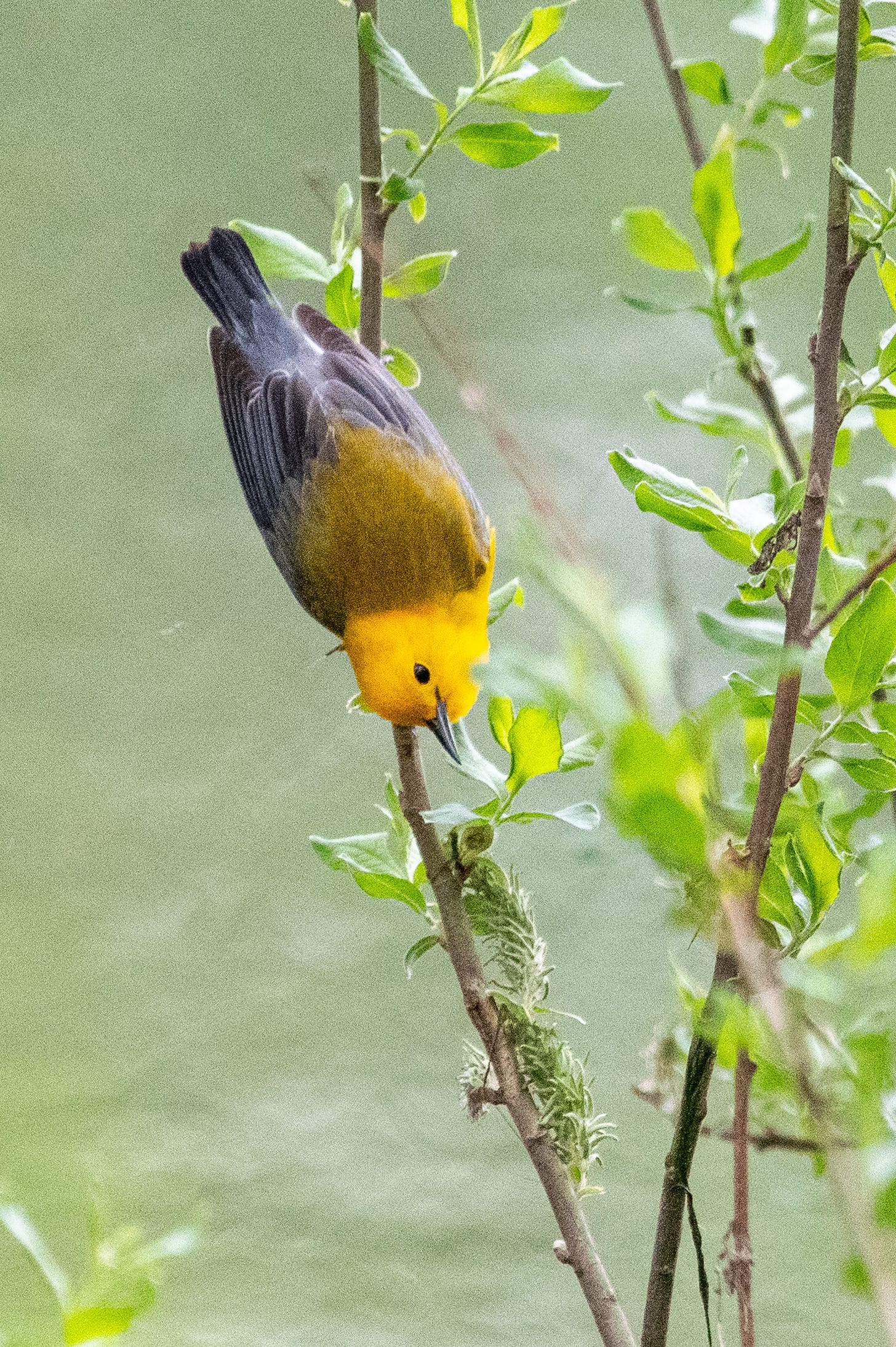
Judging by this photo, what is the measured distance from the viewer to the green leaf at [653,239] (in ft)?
1.26

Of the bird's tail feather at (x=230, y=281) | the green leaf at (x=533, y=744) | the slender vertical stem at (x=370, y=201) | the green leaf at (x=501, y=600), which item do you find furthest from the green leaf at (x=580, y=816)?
the bird's tail feather at (x=230, y=281)

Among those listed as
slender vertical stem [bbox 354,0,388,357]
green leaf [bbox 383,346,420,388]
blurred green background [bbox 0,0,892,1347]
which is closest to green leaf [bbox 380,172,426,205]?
slender vertical stem [bbox 354,0,388,357]

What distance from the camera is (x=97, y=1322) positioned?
0.26 metres

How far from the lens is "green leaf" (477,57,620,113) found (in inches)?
19.7

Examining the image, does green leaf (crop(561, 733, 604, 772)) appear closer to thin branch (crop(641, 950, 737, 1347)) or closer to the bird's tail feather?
thin branch (crop(641, 950, 737, 1347))

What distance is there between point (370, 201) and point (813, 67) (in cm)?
20

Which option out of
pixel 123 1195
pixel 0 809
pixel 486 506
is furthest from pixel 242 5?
pixel 123 1195

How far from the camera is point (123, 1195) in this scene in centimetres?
101

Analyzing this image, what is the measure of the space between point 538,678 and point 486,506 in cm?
111

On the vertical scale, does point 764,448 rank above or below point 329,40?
below

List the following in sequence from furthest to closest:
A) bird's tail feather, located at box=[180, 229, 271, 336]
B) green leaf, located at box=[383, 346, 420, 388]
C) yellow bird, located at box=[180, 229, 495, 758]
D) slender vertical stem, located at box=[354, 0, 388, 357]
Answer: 1. bird's tail feather, located at box=[180, 229, 271, 336]
2. yellow bird, located at box=[180, 229, 495, 758]
3. green leaf, located at box=[383, 346, 420, 388]
4. slender vertical stem, located at box=[354, 0, 388, 357]

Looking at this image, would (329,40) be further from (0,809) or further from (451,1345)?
(451,1345)

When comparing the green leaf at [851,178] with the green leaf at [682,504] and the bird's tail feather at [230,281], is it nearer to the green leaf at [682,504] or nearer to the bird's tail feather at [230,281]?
the green leaf at [682,504]

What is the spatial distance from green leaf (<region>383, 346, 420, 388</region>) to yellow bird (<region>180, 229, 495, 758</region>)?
0.21ft
